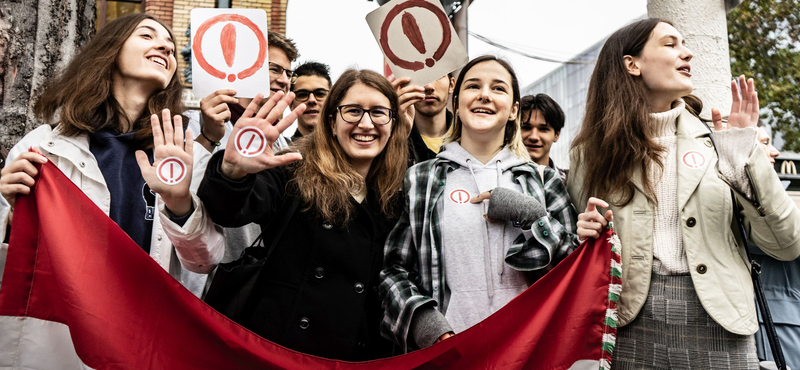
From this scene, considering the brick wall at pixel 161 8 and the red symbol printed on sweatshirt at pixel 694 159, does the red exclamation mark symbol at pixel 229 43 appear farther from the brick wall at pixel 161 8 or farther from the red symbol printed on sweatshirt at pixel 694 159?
the brick wall at pixel 161 8

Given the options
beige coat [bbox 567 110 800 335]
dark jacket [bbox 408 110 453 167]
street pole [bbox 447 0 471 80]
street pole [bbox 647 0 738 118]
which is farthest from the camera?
street pole [bbox 447 0 471 80]

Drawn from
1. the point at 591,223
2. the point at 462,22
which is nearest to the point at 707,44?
the point at 591,223

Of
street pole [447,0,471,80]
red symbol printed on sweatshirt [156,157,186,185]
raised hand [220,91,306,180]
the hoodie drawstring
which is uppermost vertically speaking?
street pole [447,0,471,80]

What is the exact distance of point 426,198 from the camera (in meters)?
2.61

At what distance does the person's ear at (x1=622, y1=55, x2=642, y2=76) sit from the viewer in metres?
2.69

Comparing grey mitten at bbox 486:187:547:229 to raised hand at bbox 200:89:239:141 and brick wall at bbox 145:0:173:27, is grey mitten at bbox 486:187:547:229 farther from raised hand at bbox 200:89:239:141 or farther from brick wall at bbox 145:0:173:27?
brick wall at bbox 145:0:173:27

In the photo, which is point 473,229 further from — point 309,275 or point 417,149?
point 417,149

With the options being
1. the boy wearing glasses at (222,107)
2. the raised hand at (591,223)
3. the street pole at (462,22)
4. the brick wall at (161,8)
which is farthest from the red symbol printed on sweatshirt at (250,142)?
the brick wall at (161,8)

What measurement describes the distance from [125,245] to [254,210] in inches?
18.8

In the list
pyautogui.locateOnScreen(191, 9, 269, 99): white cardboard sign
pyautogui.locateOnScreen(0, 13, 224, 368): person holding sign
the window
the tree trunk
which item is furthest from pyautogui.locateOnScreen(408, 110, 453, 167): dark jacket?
the window

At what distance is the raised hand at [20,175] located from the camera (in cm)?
228

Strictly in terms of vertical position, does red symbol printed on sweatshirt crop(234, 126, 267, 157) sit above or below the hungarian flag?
above

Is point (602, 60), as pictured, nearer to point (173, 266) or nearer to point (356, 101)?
point (356, 101)

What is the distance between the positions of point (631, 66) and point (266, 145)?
160cm
